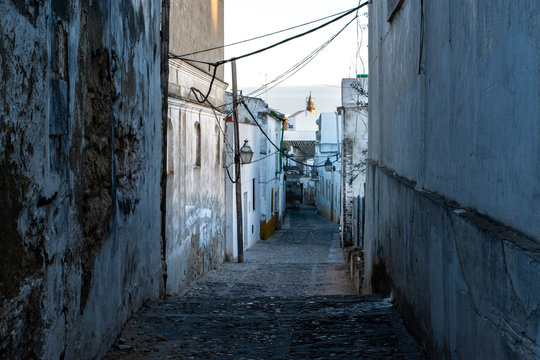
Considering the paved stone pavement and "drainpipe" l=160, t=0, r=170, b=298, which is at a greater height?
"drainpipe" l=160, t=0, r=170, b=298

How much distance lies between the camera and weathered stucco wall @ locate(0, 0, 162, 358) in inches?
107

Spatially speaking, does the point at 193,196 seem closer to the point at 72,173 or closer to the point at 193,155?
the point at 193,155


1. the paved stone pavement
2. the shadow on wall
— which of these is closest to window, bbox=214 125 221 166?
the shadow on wall

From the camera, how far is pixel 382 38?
817 centimetres

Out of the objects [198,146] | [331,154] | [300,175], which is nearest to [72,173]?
[198,146]

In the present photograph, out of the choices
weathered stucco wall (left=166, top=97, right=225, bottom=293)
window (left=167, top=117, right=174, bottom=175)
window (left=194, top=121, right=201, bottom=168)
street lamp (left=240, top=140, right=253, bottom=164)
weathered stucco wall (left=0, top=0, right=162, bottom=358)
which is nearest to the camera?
weathered stucco wall (left=0, top=0, right=162, bottom=358)

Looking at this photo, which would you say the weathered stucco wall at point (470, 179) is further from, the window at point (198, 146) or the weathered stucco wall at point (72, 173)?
the window at point (198, 146)

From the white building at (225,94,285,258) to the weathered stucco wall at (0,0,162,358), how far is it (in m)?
11.4

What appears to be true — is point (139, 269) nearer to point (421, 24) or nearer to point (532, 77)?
point (421, 24)

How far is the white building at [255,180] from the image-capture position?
19.0 metres

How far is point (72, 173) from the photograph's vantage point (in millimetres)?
3777

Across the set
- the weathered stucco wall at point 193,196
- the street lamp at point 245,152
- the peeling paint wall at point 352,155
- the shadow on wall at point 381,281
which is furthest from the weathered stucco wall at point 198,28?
the peeling paint wall at point 352,155

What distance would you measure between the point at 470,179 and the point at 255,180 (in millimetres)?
22616

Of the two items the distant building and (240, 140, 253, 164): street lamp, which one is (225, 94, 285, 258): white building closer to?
(240, 140, 253, 164): street lamp
